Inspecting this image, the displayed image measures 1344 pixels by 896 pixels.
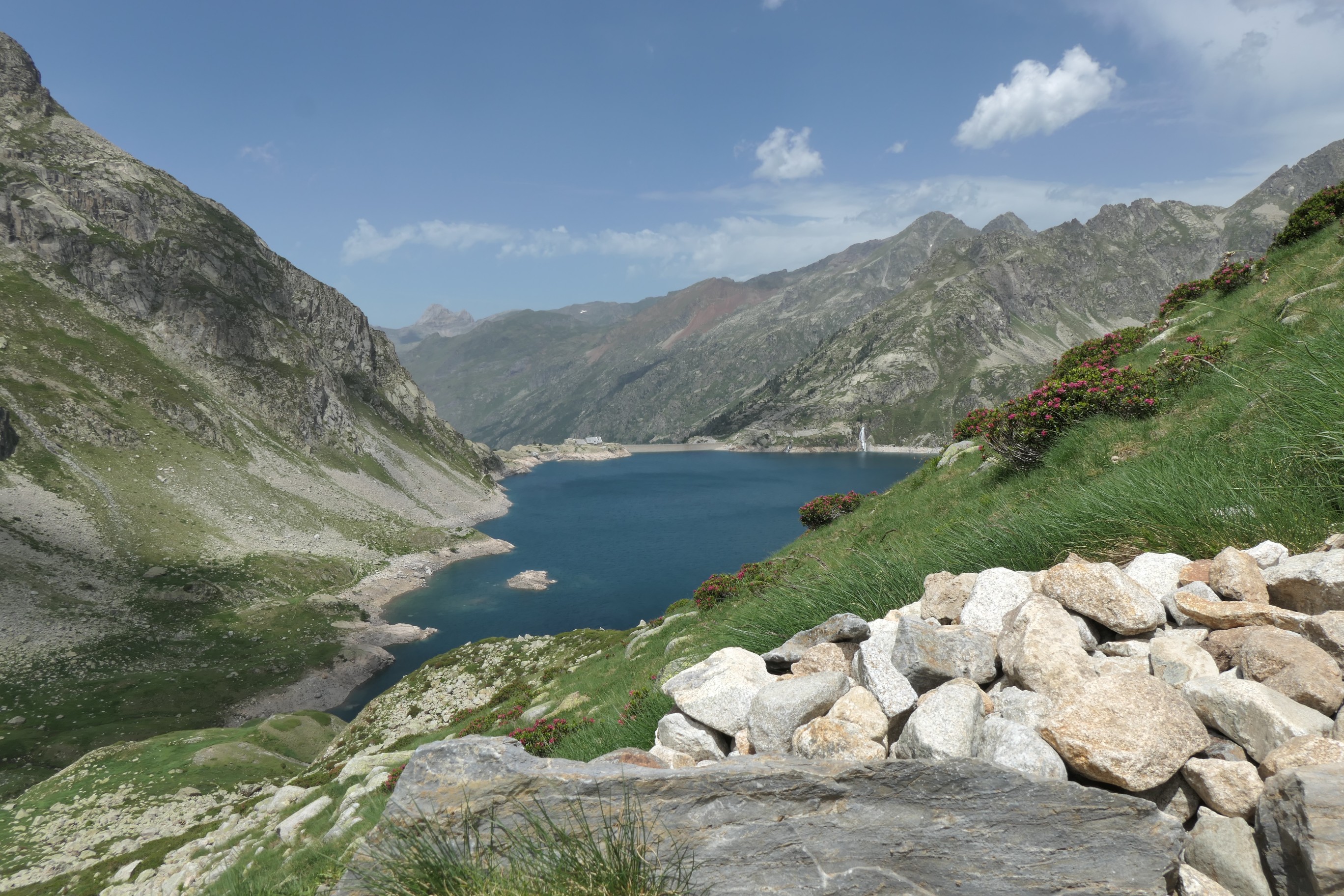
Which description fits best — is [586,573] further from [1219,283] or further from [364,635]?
[1219,283]

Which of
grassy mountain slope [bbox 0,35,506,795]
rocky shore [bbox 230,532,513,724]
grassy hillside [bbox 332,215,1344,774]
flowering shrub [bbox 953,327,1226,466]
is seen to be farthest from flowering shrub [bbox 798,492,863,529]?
grassy mountain slope [bbox 0,35,506,795]

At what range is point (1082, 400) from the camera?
15445mm

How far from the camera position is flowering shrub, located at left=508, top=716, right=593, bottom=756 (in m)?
12.1

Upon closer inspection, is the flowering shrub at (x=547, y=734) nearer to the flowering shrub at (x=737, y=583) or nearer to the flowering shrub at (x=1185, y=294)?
the flowering shrub at (x=737, y=583)

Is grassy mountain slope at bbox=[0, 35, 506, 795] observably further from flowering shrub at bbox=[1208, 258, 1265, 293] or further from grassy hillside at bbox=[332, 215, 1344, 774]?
flowering shrub at bbox=[1208, 258, 1265, 293]

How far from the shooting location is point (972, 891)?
13.2 feet

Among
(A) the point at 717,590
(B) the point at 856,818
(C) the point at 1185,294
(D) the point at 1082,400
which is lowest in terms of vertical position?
(A) the point at 717,590

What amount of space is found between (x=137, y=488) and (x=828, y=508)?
525 feet

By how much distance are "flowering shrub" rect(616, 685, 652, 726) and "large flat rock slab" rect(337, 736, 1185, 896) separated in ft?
12.9

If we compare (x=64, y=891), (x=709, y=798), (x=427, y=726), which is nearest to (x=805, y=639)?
(x=709, y=798)

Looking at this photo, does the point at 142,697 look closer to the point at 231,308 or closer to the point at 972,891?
the point at 972,891

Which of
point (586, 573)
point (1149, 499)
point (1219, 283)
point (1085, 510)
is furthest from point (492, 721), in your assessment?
point (586, 573)

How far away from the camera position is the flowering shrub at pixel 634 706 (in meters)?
8.70

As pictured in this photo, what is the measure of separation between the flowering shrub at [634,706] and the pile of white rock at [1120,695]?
7.13 ft
